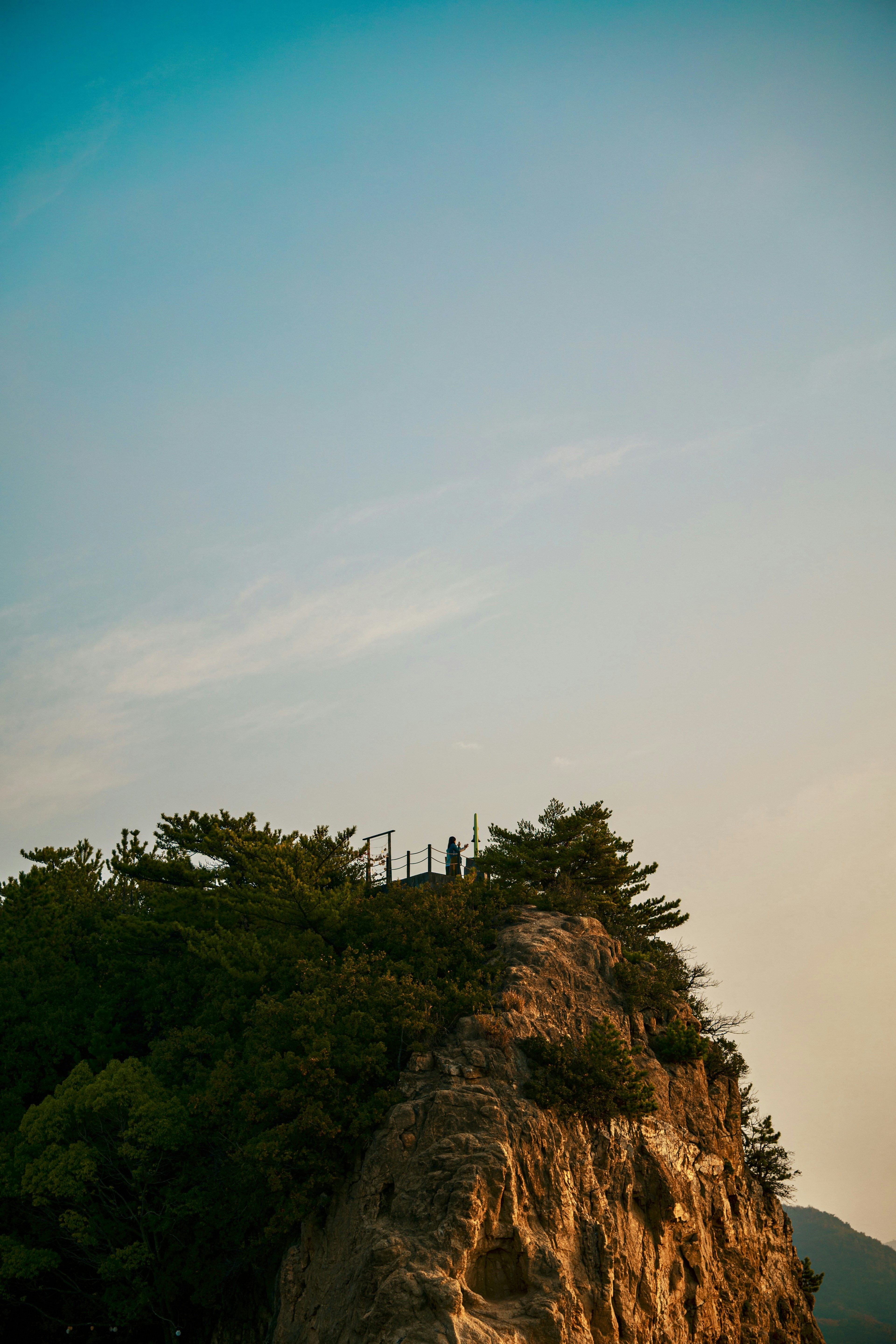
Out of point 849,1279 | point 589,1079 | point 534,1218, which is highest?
point 589,1079

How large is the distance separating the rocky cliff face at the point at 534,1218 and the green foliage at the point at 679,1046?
422 mm

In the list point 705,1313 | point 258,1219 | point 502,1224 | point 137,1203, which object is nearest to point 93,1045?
point 137,1203

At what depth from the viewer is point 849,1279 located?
15325cm

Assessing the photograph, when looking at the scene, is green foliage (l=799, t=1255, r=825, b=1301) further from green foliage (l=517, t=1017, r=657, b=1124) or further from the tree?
green foliage (l=517, t=1017, r=657, b=1124)

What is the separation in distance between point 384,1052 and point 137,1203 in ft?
33.8

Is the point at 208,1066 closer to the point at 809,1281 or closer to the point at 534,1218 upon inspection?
the point at 534,1218

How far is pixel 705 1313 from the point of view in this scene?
24984 mm

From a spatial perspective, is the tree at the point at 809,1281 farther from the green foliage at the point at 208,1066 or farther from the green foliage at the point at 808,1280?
the green foliage at the point at 208,1066

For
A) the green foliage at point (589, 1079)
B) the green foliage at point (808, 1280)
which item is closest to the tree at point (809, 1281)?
the green foliage at point (808, 1280)

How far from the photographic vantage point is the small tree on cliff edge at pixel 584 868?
35031 mm

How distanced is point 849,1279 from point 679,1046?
165m

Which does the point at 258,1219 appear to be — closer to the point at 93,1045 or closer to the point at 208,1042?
the point at 208,1042

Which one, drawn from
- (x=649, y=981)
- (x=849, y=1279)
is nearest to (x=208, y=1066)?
(x=649, y=981)

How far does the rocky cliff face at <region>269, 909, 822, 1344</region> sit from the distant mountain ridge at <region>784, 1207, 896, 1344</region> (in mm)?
120613
